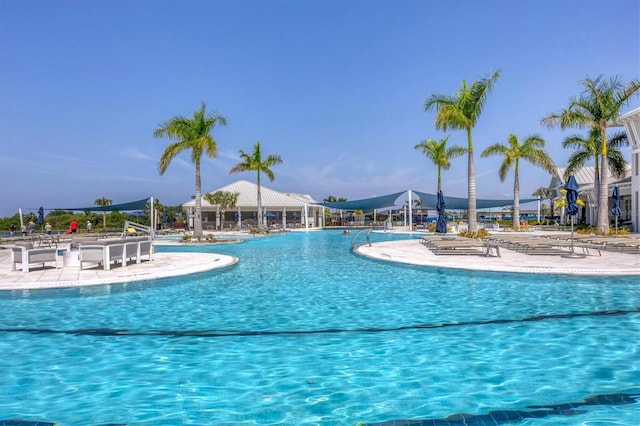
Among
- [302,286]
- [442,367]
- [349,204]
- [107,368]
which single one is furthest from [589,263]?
[349,204]

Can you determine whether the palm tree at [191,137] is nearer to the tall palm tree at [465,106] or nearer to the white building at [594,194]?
the tall palm tree at [465,106]

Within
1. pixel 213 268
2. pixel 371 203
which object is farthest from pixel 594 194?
pixel 213 268

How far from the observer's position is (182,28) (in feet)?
56.4

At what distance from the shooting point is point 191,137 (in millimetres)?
22328

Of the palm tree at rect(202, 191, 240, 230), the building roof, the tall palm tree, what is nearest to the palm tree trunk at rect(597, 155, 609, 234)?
the tall palm tree

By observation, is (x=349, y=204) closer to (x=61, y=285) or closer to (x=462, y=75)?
(x=462, y=75)

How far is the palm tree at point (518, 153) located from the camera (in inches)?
1148

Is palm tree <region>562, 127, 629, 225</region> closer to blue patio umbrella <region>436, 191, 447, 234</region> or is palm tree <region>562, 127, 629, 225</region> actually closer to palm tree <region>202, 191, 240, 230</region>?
blue patio umbrella <region>436, 191, 447, 234</region>

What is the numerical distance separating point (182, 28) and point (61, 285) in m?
12.7

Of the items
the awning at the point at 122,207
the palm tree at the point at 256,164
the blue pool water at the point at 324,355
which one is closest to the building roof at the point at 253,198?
the awning at the point at 122,207

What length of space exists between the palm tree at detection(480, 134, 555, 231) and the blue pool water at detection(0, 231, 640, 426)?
23010mm

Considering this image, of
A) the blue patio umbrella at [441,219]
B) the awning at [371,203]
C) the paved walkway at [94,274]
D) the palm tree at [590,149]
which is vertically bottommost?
the paved walkway at [94,274]

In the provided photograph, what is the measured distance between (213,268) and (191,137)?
43.8 feet

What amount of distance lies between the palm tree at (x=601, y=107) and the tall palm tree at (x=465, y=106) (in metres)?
4.56
